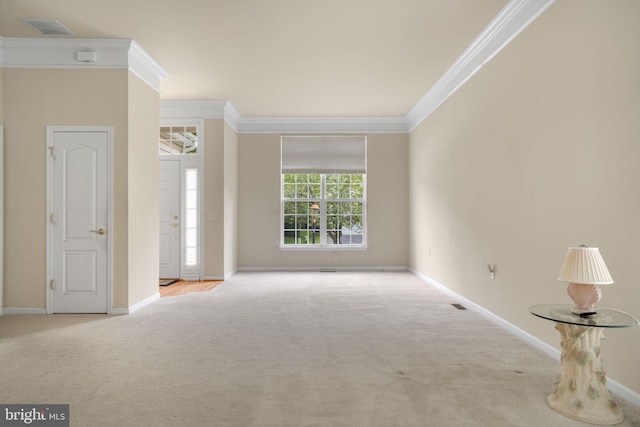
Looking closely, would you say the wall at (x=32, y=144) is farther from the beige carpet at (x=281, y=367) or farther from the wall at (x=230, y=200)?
the wall at (x=230, y=200)

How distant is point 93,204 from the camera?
15.5ft

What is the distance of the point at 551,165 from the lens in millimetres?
3307

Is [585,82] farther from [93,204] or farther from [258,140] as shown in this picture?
[258,140]

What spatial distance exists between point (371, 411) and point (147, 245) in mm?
3877

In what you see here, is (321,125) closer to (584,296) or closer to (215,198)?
(215,198)

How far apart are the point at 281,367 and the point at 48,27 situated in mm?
4292

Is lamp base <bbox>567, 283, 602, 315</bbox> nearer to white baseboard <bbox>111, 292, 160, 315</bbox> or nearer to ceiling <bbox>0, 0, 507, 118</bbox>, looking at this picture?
ceiling <bbox>0, 0, 507, 118</bbox>

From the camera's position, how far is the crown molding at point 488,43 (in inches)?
143

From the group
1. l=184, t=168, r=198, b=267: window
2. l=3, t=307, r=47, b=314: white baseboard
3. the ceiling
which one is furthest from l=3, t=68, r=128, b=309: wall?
l=184, t=168, r=198, b=267: window

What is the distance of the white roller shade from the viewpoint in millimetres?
8453

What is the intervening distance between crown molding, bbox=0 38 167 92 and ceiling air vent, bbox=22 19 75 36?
164mm

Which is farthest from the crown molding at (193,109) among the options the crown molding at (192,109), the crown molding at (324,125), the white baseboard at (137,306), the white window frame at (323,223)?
the white baseboard at (137,306)

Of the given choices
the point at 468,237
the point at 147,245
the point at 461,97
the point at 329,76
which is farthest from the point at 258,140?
the point at 468,237

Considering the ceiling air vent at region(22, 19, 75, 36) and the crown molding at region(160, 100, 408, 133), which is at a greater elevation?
the ceiling air vent at region(22, 19, 75, 36)
